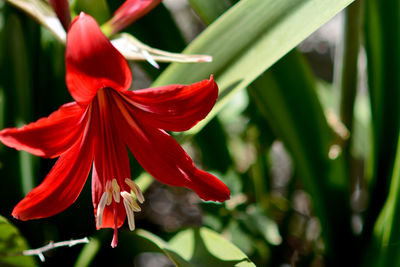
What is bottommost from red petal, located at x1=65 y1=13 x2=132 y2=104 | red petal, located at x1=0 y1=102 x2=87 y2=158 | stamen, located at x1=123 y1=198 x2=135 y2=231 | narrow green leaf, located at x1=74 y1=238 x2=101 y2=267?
narrow green leaf, located at x1=74 y1=238 x2=101 y2=267

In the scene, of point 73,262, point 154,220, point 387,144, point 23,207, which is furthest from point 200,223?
point 23,207

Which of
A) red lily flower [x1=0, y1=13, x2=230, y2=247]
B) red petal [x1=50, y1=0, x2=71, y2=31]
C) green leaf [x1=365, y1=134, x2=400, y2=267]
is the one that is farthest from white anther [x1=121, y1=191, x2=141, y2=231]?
green leaf [x1=365, y1=134, x2=400, y2=267]

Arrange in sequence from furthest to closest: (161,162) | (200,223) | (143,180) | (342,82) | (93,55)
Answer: (200,223) < (342,82) < (143,180) < (161,162) < (93,55)

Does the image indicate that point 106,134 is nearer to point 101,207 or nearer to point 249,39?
point 101,207

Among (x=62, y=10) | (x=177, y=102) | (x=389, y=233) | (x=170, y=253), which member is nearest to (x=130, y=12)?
(x=62, y=10)

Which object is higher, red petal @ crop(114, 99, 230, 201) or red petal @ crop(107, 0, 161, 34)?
red petal @ crop(107, 0, 161, 34)

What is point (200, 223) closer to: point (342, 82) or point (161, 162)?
point (342, 82)

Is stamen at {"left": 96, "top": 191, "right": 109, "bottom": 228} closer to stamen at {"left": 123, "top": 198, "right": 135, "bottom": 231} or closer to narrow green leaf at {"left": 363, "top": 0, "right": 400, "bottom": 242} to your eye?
stamen at {"left": 123, "top": 198, "right": 135, "bottom": 231}
